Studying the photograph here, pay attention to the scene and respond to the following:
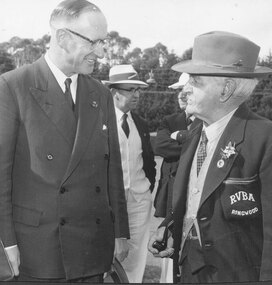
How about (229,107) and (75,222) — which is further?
(75,222)

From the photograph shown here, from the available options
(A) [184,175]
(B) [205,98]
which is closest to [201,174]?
(A) [184,175]

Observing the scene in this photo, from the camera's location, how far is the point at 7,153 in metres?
1.98

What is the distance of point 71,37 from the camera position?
2121mm

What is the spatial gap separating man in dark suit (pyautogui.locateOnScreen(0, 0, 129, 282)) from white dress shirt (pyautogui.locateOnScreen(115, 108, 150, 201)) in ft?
4.78

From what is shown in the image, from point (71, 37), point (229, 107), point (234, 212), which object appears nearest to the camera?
point (234, 212)

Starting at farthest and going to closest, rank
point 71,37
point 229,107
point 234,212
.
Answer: point 71,37 → point 229,107 → point 234,212

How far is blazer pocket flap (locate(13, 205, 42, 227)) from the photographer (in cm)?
208

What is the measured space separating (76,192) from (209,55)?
32.0 inches

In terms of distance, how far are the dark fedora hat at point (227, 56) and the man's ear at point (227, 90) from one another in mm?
39

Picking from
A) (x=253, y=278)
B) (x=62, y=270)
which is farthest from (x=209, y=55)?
(x=62, y=270)

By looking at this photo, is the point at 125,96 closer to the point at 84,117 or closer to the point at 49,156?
the point at 84,117

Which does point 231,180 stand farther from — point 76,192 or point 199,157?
point 76,192

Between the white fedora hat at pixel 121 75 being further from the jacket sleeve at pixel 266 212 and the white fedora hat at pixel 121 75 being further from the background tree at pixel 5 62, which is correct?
the jacket sleeve at pixel 266 212

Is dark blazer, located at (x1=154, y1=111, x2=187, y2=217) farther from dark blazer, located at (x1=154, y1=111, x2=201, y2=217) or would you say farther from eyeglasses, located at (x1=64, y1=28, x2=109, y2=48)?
eyeglasses, located at (x1=64, y1=28, x2=109, y2=48)
